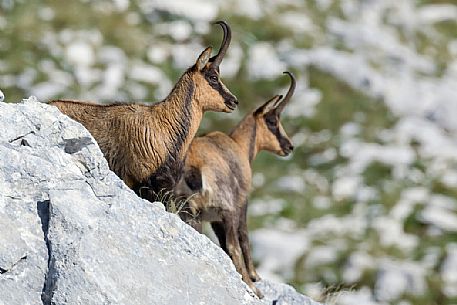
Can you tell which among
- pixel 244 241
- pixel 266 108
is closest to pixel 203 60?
pixel 244 241

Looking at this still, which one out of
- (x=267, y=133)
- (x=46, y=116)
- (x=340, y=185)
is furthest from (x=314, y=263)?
(x=46, y=116)

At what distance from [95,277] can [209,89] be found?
11.6 ft

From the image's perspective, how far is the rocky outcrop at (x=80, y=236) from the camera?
7105 mm

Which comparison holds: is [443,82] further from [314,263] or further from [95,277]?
[95,277]

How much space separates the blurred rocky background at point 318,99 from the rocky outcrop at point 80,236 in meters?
10.5

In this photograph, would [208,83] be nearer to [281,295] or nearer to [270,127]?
[281,295]

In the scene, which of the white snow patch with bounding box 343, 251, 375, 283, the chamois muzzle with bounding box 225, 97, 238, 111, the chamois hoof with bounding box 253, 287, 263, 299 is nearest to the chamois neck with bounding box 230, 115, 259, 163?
the chamois muzzle with bounding box 225, 97, 238, 111

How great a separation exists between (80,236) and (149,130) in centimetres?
236

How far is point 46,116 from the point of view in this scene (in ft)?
27.0

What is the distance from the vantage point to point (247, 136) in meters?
12.2

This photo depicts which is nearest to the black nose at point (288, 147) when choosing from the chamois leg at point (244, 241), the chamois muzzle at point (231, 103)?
the chamois leg at point (244, 241)

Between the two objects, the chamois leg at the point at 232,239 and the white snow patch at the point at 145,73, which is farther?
the white snow patch at the point at 145,73

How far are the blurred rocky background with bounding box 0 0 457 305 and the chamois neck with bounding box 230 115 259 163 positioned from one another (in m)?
6.40

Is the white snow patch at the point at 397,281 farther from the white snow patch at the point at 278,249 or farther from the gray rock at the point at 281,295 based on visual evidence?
the gray rock at the point at 281,295
